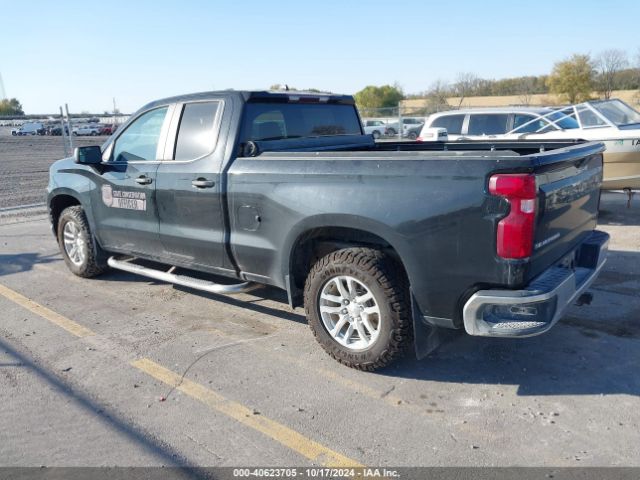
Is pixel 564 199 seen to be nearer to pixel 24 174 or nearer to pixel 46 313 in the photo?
pixel 46 313

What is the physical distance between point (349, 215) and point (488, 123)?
351 inches

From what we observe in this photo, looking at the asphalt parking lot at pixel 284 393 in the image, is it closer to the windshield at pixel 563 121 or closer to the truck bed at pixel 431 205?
the truck bed at pixel 431 205

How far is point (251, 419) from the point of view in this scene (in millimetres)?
3490

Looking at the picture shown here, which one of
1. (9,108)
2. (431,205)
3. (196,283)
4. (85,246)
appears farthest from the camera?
(9,108)

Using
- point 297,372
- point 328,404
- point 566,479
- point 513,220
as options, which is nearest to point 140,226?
point 297,372

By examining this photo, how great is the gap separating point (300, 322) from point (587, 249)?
2403mm

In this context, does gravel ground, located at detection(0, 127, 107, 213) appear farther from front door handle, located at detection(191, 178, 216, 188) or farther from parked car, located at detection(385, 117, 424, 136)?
parked car, located at detection(385, 117, 424, 136)

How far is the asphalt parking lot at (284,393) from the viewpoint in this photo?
10.3 ft

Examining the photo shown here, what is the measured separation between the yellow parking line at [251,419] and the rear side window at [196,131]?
1.78m

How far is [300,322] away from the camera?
5074 millimetres

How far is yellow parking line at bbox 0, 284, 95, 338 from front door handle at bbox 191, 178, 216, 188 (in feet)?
5.17

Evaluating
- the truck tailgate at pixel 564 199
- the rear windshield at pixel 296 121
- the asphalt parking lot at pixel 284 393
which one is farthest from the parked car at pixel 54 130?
the truck tailgate at pixel 564 199

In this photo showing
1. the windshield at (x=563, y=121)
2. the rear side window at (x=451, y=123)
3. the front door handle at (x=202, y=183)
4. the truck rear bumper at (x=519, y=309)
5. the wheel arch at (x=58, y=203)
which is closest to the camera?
the truck rear bumper at (x=519, y=309)

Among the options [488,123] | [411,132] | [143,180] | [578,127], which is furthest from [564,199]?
[411,132]
